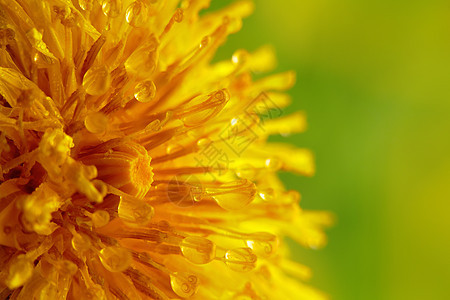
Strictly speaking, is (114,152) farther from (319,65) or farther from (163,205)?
(319,65)

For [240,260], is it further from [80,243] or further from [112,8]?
[112,8]

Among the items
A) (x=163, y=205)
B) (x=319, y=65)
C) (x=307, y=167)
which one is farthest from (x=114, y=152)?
(x=319, y=65)

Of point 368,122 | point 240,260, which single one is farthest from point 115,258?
point 368,122

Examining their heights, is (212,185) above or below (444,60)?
below

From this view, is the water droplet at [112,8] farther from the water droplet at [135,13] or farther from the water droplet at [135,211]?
the water droplet at [135,211]

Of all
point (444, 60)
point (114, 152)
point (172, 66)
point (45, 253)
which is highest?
point (444, 60)

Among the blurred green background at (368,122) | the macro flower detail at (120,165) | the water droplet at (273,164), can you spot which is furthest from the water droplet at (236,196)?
the blurred green background at (368,122)

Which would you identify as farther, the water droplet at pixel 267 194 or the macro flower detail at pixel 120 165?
the water droplet at pixel 267 194
